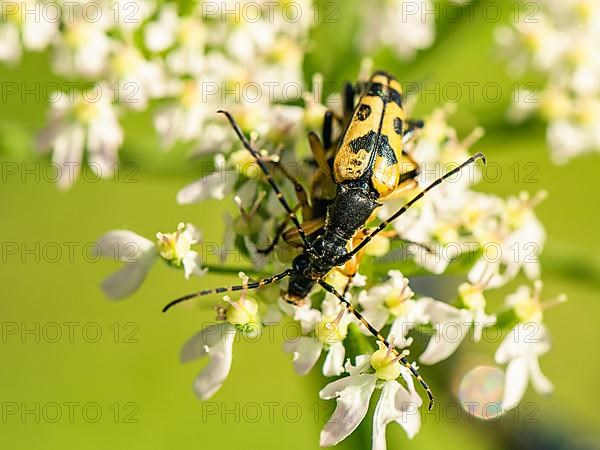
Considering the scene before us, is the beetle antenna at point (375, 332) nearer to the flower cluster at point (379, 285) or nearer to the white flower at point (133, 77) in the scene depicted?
the flower cluster at point (379, 285)

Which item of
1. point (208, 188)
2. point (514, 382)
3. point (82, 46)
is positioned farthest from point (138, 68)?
point (514, 382)

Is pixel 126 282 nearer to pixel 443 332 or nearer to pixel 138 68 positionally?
pixel 138 68

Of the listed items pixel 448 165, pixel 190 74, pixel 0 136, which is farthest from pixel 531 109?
pixel 0 136

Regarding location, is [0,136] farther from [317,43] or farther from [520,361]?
[520,361]

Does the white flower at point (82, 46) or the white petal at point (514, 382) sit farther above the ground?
the white flower at point (82, 46)

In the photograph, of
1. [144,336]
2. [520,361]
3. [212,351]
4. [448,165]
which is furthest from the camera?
[144,336]

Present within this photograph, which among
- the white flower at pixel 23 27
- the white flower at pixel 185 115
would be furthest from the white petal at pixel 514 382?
the white flower at pixel 23 27
